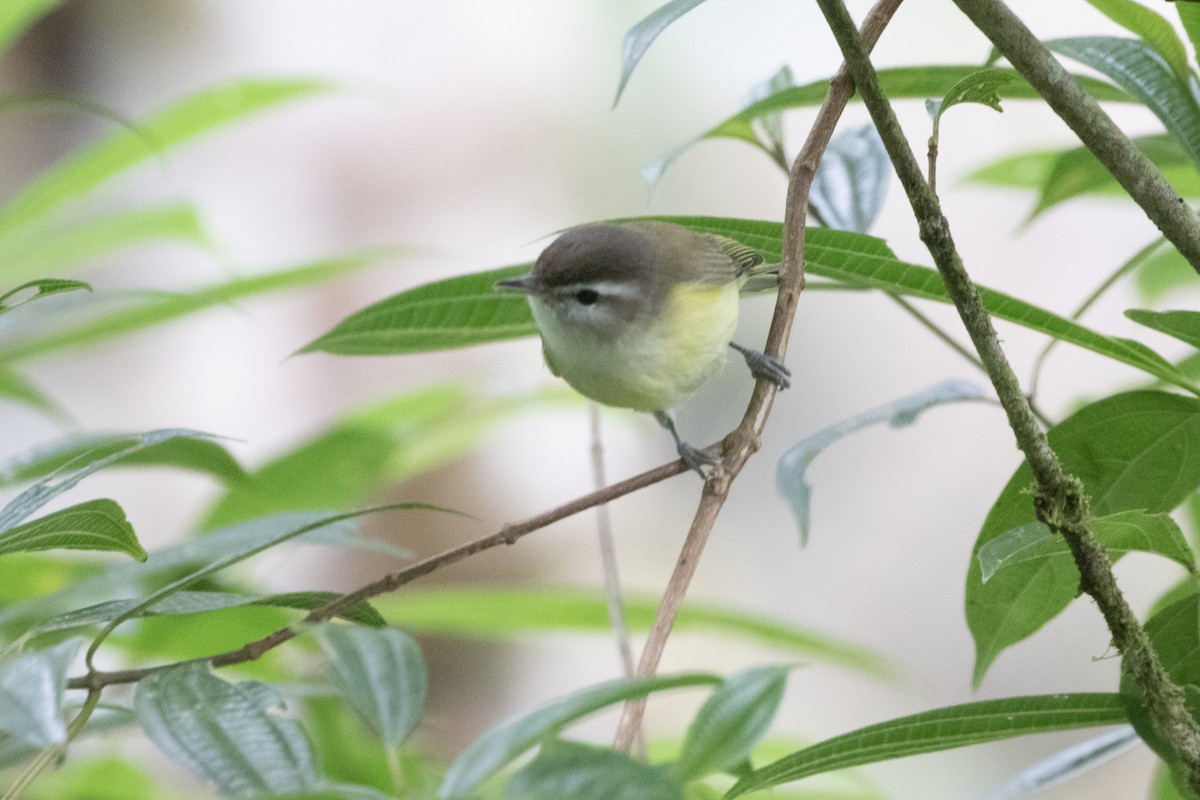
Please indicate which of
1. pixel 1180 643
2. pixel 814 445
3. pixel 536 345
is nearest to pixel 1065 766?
pixel 1180 643

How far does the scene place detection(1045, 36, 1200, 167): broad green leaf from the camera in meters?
0.85

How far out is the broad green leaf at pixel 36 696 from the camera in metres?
0.47

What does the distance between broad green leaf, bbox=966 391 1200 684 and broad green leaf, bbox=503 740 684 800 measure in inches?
18.1

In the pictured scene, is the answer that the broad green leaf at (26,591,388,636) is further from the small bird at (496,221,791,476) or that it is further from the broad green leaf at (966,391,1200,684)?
the small bird at (496,221,791,476)

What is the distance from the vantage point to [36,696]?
1.62ft

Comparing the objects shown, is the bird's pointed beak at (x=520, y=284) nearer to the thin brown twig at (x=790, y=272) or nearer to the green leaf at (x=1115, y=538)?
the thin brown twig at (x=790, y=272)

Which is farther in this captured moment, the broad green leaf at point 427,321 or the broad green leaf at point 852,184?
the broad green leaf at point 852,184

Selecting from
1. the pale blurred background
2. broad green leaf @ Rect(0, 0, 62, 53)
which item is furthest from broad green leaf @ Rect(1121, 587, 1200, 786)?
the pale blurred background

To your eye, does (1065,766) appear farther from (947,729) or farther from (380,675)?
(380,675)

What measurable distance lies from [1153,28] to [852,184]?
33 centimetres

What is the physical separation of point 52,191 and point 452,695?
2.46m

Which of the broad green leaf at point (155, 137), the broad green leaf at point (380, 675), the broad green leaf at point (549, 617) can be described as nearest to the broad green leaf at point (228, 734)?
the broad green leaf at point (380, 675)

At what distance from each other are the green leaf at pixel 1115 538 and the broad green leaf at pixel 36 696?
0.46 meters

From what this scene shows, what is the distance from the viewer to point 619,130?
15.8ft
